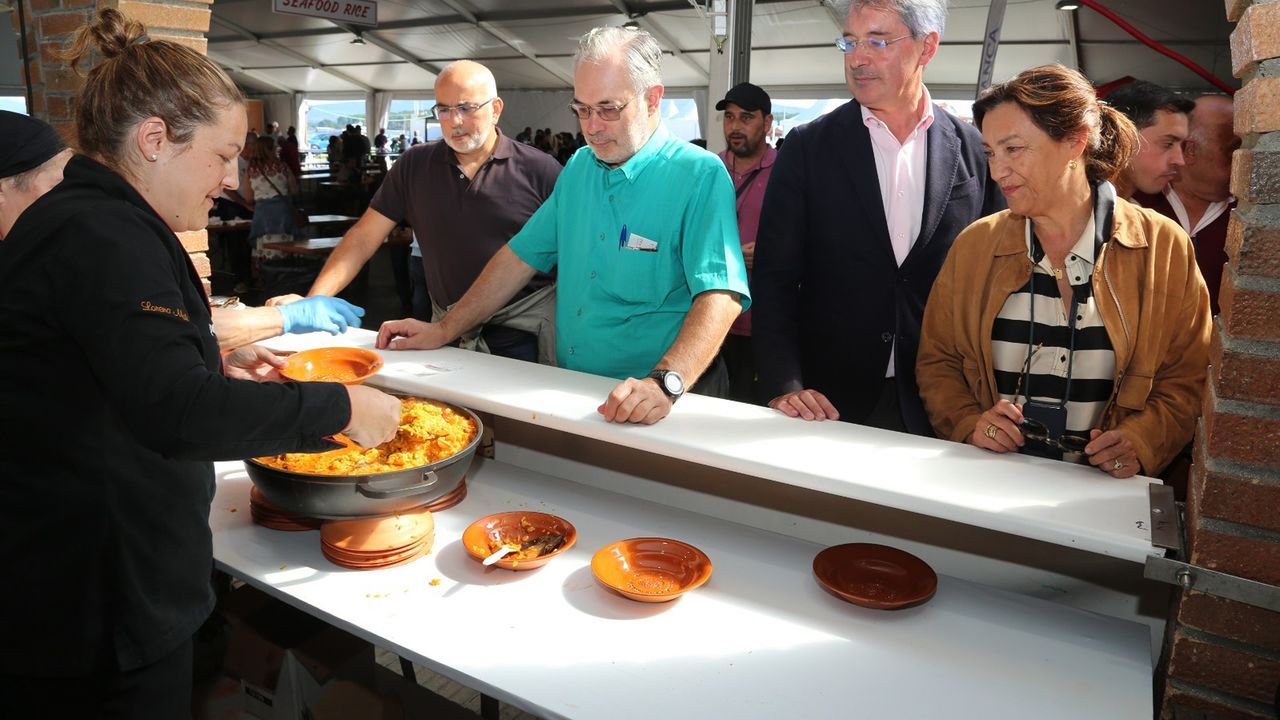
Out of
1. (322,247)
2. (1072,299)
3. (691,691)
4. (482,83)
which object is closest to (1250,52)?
(1072,299)

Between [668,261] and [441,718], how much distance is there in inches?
51.1

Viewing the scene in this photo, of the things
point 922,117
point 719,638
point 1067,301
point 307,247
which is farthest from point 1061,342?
point 307,247

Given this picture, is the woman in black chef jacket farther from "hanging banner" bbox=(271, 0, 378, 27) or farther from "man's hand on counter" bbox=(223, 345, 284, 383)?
"hanging banner" bbox=(271, 0, 378, 27)

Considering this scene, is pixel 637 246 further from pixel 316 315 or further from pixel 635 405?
pixel 316 315

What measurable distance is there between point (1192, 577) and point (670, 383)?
3.37ft

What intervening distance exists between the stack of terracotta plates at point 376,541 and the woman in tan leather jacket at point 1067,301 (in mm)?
1189

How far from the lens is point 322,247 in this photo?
24.8 ft

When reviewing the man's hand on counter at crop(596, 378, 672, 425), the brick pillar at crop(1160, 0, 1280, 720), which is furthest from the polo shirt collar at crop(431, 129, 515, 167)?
the brick pillar at crop(1160, 0, 1280, 720)

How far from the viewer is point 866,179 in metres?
2.30

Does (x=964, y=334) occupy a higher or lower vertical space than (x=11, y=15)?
lower

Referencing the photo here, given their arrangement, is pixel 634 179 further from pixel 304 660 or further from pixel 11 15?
pixel 11 15

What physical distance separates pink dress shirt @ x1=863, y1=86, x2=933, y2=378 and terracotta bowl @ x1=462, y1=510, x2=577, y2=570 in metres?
1.10

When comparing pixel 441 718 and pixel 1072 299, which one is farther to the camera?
pixel 441 718

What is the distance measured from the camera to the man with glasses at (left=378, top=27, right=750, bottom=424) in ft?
7.19
